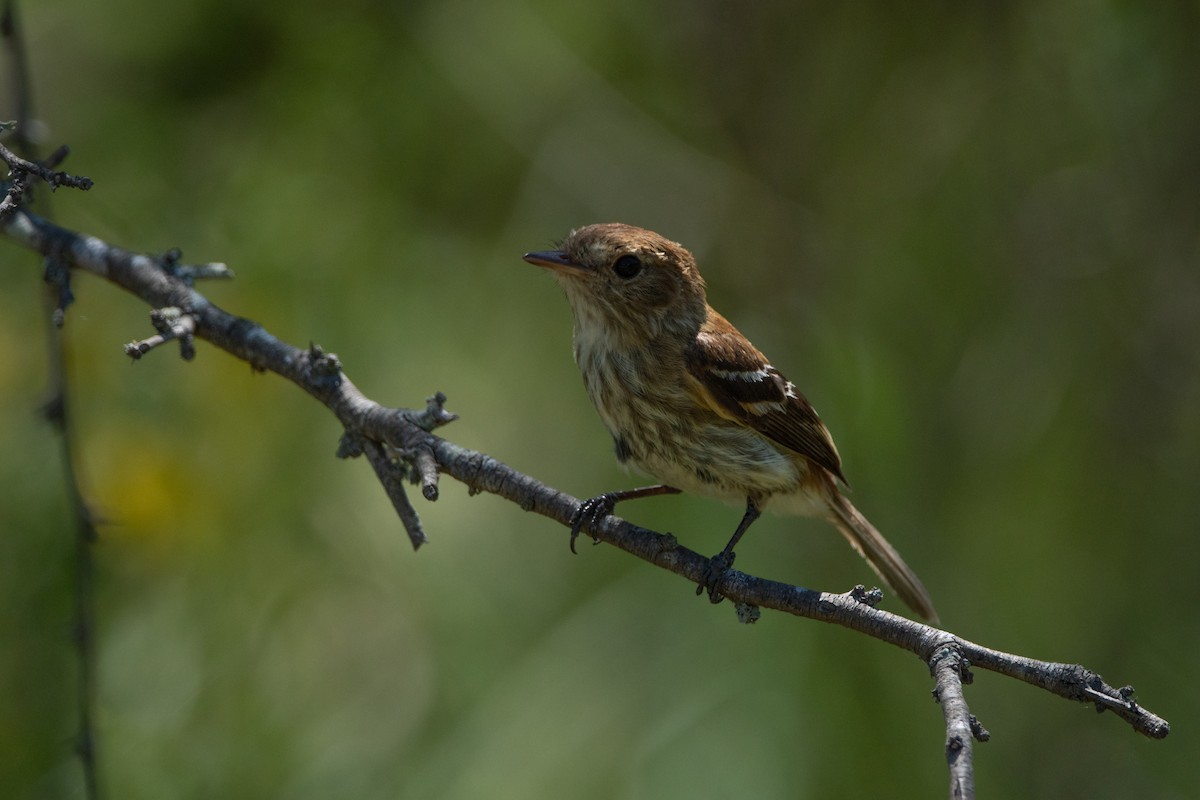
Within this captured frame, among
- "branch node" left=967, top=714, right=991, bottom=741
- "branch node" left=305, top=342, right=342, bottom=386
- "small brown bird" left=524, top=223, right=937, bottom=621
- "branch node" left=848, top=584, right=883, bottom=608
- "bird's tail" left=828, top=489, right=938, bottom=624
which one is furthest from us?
"bird's tail" left=828, top=489, right=938, bottom=624

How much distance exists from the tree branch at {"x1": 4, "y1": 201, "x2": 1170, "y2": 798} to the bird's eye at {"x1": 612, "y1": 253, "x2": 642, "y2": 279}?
111 centimetres

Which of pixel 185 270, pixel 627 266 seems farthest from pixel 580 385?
pixel 185 270

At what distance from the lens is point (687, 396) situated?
3510 millimetres

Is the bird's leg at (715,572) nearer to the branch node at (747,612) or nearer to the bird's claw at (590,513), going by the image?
the branch node at (747,612)

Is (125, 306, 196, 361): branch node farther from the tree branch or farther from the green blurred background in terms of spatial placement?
the green blurred background

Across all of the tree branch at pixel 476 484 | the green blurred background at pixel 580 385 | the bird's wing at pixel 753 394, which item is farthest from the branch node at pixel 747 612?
the green blurred background at pixel 580 385

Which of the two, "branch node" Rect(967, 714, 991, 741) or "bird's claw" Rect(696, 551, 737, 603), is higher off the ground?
"bird's claw" Rect(696, 551, 737, 603)

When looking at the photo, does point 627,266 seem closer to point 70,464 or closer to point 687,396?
point 687,396

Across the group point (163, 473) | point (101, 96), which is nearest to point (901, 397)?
point (163, 473)

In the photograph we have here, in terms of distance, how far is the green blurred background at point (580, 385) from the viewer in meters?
3.63

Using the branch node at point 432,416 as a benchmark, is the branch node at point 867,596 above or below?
→ below

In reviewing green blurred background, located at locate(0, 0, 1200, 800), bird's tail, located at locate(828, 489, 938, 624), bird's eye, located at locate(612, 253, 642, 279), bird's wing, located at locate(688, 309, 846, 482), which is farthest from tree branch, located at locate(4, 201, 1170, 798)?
bird's tail, located at locate(828, 489, 938, 624)

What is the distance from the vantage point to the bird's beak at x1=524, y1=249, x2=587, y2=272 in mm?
3561

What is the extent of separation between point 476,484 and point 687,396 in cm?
104
